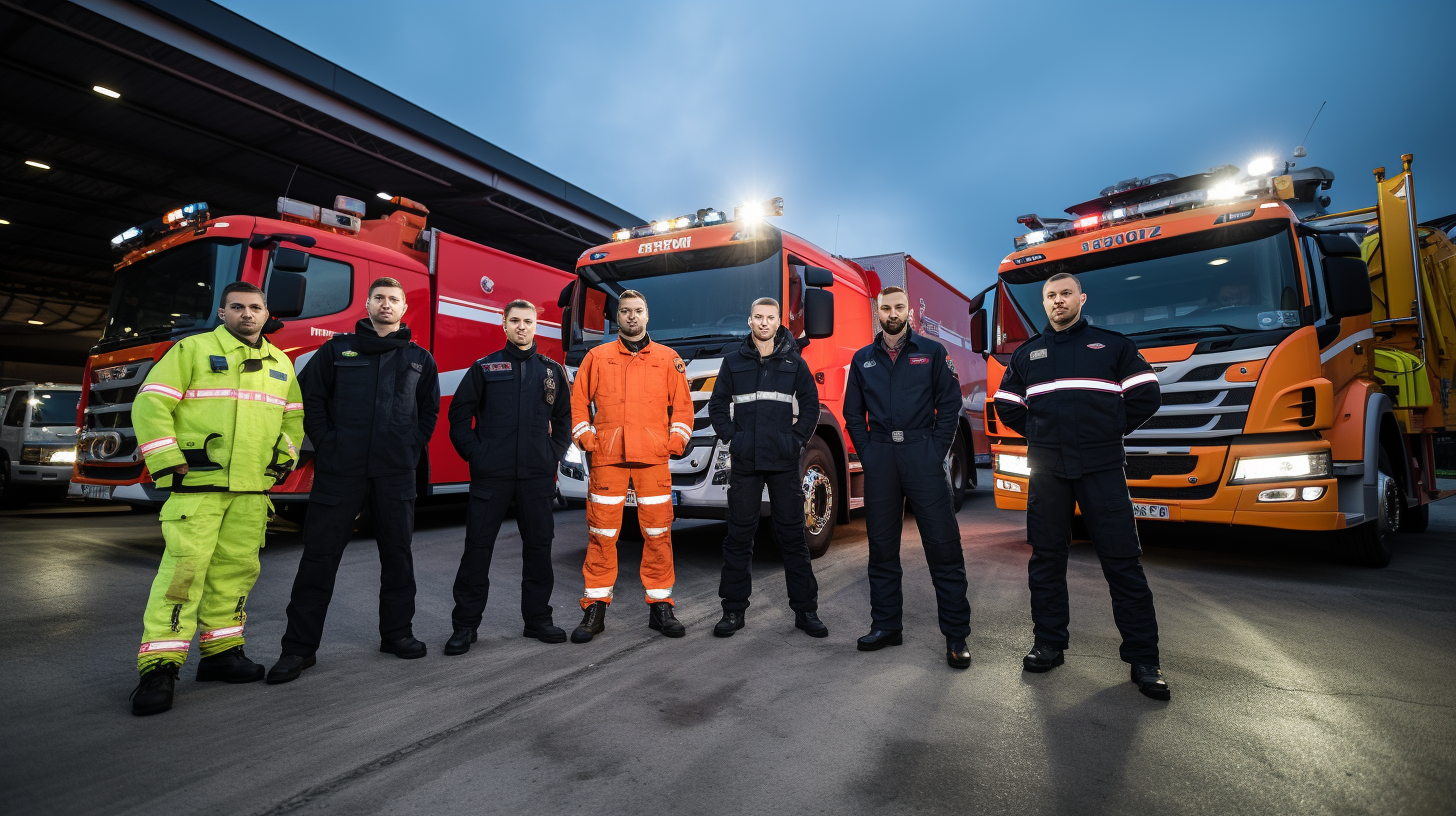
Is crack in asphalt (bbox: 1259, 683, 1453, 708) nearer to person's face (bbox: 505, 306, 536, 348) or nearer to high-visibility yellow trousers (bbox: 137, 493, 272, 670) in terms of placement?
person's face (bbox: 505, 306, 536, 348)

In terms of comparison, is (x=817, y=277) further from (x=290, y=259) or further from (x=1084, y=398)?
(x=290, y=259)

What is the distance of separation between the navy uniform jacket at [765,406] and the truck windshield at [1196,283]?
294 centimetres

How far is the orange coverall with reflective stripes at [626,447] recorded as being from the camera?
400 centimetres

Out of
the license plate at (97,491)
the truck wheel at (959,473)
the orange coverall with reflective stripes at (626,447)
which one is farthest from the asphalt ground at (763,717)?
the truck wheel at (959,473)

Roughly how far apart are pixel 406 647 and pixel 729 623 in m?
1.65

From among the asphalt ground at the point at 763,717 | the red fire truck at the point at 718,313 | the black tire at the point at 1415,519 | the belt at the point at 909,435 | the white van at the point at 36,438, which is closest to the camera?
the asphalt ground at the point at 763,717

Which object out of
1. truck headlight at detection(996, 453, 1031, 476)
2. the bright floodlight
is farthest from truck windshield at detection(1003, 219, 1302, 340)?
truck headlight at detection(996, 453, 1031, 476)

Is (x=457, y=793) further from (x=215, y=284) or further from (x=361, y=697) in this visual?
(x=215, y=284)

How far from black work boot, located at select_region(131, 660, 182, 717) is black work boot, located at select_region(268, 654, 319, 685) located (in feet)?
1.18

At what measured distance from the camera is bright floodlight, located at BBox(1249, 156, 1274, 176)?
5.66m

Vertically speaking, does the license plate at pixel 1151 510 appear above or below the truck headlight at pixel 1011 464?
below

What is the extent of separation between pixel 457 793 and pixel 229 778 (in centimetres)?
77

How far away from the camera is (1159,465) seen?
520cm

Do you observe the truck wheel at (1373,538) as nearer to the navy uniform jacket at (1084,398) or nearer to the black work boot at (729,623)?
the navy uniform jacket at (1084,398)
